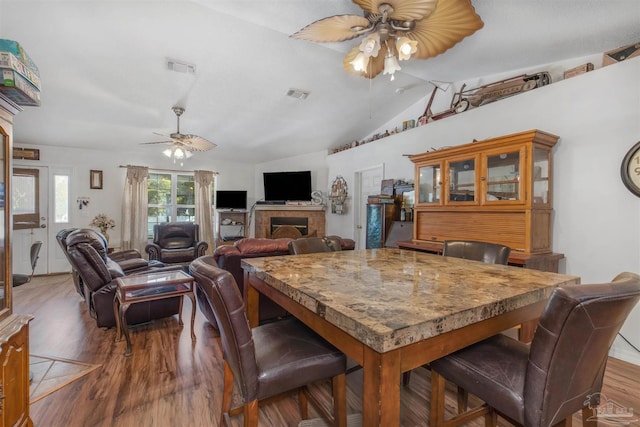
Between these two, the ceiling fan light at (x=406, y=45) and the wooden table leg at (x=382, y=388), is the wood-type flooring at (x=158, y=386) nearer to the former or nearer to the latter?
the wooden table leg at (x=382, y=388)

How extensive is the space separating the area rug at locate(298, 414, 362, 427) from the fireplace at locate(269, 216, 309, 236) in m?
4.76

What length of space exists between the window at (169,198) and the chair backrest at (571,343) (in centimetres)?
682

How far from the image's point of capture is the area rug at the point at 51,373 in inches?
73.0

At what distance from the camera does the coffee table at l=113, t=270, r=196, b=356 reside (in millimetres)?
2365

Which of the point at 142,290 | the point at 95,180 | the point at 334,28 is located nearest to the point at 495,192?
the point at 334,28

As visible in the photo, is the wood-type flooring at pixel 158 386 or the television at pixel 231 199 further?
the television at pixel 231 199

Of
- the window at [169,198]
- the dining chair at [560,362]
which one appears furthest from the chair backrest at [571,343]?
the window at [169,198]

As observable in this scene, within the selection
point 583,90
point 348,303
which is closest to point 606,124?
point 583,90

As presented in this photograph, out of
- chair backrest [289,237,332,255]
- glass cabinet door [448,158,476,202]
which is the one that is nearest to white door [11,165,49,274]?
chair backrest [289,237,332,255]

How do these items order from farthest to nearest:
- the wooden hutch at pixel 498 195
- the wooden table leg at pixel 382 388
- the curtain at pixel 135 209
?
the curtain at pixel 135 209 < the wooden hutch at pixel 498 195 < the wooden table leg at pixel 382 388

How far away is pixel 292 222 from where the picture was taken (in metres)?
6.33

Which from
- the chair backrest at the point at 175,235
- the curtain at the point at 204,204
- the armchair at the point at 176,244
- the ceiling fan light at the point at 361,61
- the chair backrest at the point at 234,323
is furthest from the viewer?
the curtain at the point at 204,204

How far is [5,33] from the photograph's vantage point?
2.49 metres

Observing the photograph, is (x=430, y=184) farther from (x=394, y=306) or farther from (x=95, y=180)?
(x=95, y=180)
